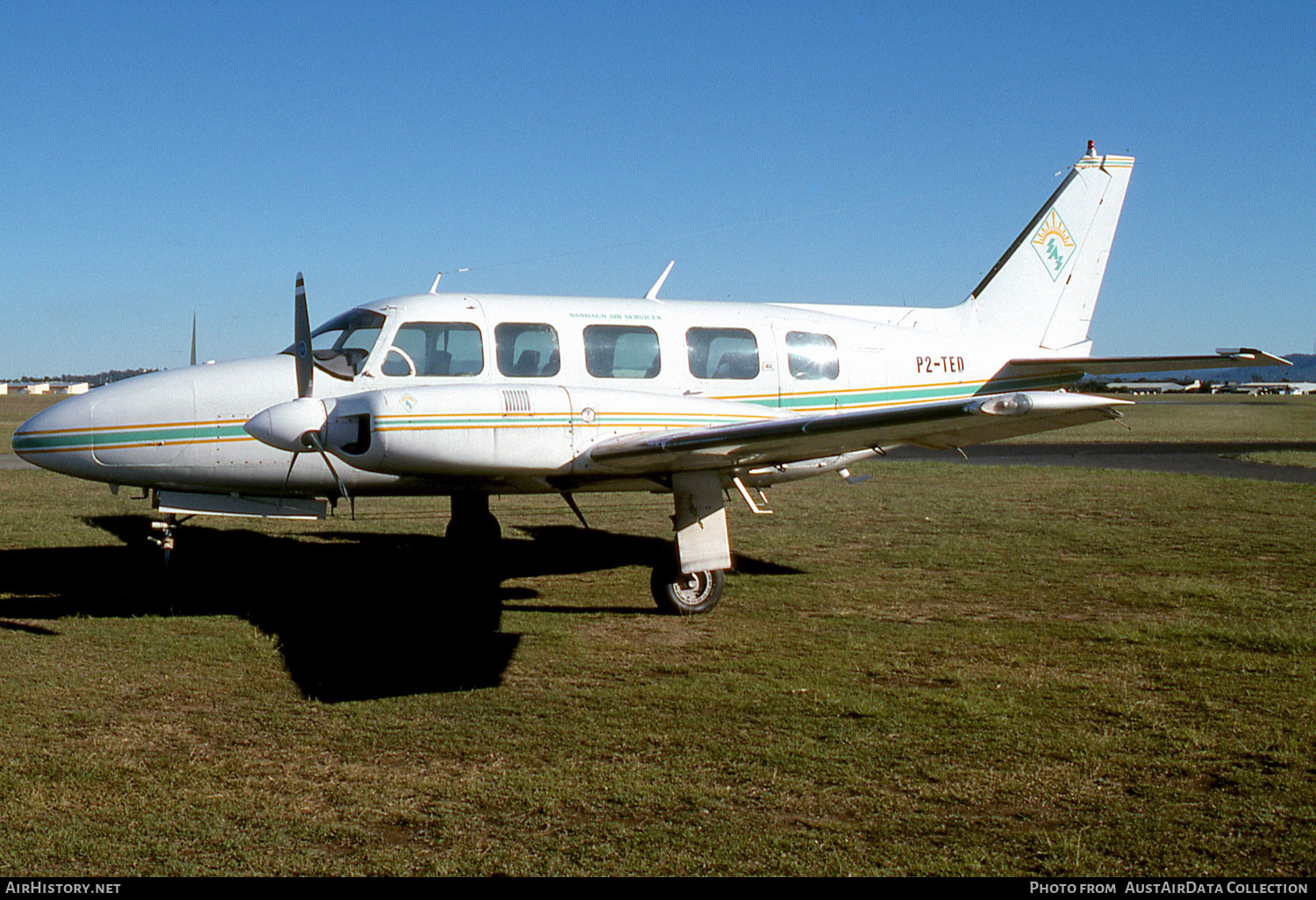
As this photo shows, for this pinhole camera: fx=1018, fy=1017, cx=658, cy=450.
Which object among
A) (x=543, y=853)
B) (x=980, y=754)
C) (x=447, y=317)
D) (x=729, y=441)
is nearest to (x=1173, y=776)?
(x=980, y=754)

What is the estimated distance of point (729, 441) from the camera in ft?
26.0

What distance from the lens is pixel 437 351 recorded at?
927cm

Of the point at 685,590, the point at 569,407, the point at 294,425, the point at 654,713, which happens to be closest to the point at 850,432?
the point at 569,407

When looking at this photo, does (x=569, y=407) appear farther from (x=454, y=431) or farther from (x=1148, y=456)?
(x=1148, y=456)

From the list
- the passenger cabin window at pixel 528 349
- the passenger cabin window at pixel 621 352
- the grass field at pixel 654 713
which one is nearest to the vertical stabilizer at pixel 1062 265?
the grass field at pixel 654 713

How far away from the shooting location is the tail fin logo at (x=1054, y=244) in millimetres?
12234

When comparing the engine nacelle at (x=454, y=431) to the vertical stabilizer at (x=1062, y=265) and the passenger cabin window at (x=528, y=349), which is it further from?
the vertical stabilizer at (x=1062, y=265)

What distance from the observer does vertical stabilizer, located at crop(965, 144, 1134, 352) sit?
1211cm

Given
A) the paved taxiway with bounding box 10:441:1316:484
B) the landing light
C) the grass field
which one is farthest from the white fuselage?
the paved taxiway with bounding box 10:441:1316:484

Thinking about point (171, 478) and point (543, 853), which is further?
point (171, 478)

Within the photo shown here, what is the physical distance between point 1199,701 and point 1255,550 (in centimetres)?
678
